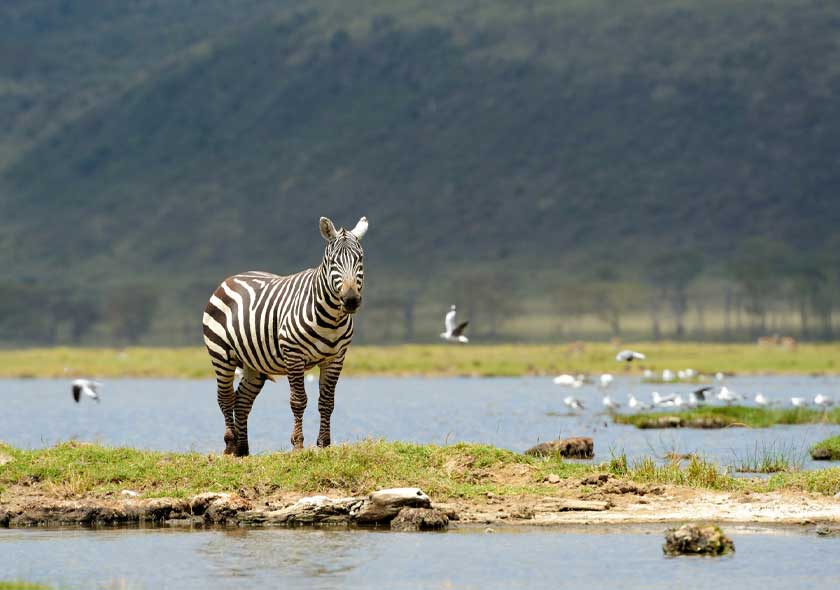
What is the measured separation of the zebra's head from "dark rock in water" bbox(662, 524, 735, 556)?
17.4 feet

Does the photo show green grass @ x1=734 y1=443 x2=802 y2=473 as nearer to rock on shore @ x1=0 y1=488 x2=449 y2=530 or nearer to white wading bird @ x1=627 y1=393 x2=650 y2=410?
rock on shore @ x1=0 y1=488 x2=449 y2=530

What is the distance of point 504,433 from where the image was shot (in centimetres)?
3575

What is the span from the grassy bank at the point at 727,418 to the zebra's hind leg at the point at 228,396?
59.5 ft

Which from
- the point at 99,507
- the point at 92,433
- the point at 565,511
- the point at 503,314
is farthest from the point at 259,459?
the point at 503,314

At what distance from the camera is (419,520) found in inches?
722

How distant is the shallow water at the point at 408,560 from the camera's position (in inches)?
609

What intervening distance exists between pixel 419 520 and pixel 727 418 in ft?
72.0

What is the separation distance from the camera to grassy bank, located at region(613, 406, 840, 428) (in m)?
38.5

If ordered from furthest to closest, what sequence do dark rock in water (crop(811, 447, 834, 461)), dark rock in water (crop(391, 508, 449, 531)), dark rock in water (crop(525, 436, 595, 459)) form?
dark rock in water (crop(811, 447, 834, 461)) < dark rock in water (crop(525, 436, 595, 459)) < dark rock in water (crop(391, 508, 449, 531))

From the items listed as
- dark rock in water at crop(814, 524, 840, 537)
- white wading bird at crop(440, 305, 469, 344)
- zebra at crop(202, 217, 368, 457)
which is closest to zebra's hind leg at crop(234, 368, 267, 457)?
zebra at crop(202, 217, 368, 457)

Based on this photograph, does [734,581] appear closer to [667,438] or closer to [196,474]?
[196,474]

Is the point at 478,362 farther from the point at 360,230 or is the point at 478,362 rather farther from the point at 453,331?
the point at 360,230

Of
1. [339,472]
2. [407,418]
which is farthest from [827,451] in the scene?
[407,418]

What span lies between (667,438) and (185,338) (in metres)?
162
